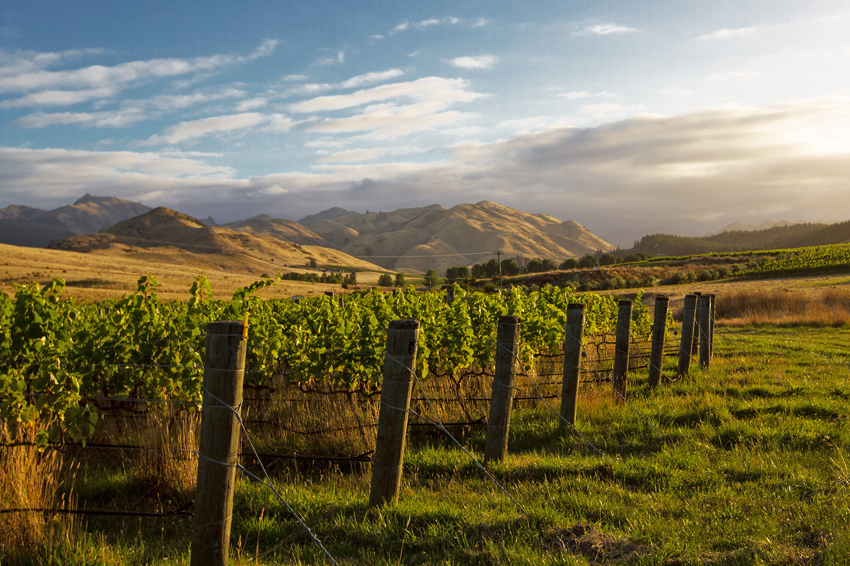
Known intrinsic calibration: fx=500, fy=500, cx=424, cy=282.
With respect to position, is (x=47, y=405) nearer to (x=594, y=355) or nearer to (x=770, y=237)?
(x=594, y=355)

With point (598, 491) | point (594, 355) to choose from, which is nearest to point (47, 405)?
point (598, 491)

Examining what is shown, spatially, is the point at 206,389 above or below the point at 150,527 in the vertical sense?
above

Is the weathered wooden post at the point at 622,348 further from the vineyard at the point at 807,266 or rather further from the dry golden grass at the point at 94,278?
the vineyard at the point at 807,266

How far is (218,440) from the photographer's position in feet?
8.65

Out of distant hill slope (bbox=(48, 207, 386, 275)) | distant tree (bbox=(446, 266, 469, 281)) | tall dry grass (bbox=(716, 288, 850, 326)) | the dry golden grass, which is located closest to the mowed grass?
tall dry grass (bbox=(716, 288, 850, 326))

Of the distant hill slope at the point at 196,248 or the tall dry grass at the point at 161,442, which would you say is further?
the distant hill slope at the point at 196,248

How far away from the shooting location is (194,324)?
18.3 ft

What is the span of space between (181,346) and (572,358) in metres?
4.60

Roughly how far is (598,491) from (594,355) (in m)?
6.54

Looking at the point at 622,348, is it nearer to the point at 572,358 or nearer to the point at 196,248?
the point at 572,358

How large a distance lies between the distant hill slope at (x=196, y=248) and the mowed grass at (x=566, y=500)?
10772cm

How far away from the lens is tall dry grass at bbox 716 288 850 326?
17.7 meters

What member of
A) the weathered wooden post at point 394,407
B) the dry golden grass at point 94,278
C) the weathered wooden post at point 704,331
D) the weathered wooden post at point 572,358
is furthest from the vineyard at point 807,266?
the weathered wooden post at point 394,407

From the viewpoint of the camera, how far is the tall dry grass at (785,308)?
17.7 metres
